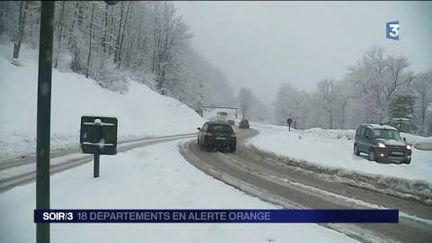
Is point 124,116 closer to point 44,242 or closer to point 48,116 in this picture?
point 48,116

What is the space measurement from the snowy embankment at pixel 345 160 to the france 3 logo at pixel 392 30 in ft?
4.33

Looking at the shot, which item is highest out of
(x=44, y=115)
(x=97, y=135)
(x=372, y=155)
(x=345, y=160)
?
(x=44, y=115)

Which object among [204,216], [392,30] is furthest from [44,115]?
[392,30]

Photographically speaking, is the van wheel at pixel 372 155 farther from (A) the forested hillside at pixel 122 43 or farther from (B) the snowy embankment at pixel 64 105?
(A) the forested hillside at pixel 122 43

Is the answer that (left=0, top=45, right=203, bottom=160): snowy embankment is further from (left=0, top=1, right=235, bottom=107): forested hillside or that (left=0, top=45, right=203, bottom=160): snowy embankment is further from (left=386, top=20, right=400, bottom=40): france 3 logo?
(left=386, top=20, right=400, bottom=40): france 3 logo

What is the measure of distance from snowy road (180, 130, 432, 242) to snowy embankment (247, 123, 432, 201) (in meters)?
0.38

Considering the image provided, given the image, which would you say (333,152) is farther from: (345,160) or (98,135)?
(98,135)

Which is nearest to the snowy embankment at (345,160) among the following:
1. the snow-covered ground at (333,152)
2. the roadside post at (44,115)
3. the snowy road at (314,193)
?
the snow-covered ground at (333,152)

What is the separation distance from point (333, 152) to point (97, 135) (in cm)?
680

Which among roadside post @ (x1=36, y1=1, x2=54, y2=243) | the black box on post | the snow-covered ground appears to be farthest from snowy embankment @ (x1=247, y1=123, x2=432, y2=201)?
roadside post @ (x1=36, y1=1, x2=54, y2=243)

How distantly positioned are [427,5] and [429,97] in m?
1.12

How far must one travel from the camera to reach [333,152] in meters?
10.3

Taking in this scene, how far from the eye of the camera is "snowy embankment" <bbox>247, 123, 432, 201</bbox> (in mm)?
5305

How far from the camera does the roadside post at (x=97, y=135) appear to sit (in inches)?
189
